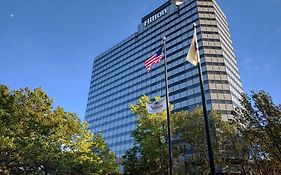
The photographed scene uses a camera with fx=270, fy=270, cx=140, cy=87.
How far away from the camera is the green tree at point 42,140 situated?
24.5 meters

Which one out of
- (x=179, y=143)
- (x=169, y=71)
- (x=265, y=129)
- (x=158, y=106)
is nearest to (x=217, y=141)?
(x=179, y=143)

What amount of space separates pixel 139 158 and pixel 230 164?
1115cm

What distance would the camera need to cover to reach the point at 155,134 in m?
28.5

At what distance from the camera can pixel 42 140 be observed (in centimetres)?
2564

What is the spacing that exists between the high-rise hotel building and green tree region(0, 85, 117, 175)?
47.8 m

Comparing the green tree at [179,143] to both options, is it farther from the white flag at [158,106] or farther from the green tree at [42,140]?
the white flag at [158,106]

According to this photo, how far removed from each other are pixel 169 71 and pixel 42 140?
6820 centimetres

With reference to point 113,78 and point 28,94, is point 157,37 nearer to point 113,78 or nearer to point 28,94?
point 113,78

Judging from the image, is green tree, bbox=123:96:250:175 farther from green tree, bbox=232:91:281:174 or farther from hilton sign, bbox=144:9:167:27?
hilton sign, bbox=144:9:167:27

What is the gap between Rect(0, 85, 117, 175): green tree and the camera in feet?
80.2

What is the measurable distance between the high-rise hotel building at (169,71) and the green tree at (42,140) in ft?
157

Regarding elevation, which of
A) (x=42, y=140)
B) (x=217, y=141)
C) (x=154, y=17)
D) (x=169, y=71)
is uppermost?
(x=154, y=17)

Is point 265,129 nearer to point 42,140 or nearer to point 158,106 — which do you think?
point 158,106

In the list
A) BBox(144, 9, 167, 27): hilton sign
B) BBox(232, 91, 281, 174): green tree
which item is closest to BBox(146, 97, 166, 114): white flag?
BBox(232, 91, 281, 174): green tree
